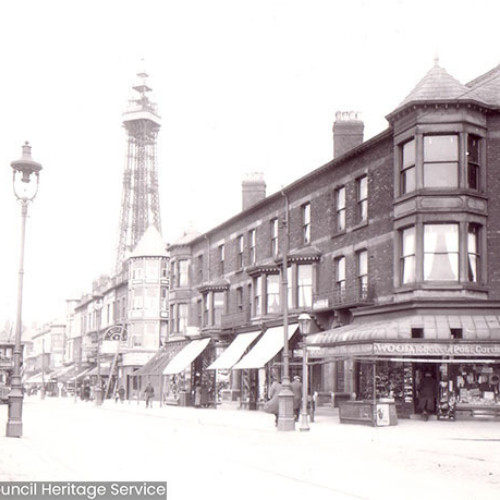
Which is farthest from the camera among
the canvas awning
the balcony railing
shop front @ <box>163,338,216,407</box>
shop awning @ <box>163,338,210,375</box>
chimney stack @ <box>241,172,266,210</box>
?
the canvas awning

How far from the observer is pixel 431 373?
95.3 ft

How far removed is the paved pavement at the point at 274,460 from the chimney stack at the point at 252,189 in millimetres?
22214

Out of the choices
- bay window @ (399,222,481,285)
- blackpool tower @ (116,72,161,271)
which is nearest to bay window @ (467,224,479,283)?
bay window @ (399,222,481,285)

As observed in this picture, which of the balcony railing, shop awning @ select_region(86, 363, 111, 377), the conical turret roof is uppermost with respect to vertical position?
the conical turret roof

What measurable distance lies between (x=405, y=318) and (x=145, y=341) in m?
44.1

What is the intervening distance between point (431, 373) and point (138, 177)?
Answer: 82.3 metres

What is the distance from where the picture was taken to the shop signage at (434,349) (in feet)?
87.8

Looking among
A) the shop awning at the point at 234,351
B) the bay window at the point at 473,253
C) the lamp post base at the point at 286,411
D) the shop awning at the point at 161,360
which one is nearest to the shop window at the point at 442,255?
the bay window at the point at 473,253

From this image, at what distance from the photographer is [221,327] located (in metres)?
45.2

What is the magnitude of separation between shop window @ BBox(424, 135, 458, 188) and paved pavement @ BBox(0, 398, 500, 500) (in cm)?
807

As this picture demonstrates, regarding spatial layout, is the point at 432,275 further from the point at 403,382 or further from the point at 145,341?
the point at 145,341

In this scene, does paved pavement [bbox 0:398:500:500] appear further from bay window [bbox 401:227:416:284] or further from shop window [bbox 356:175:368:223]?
shop window [bbox 356:175:368:223]

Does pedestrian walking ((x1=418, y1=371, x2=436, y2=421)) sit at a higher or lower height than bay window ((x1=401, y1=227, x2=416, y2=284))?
lower

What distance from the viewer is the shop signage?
26.8 metres
